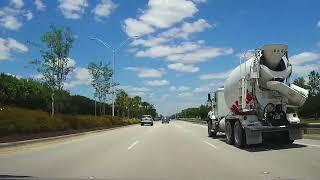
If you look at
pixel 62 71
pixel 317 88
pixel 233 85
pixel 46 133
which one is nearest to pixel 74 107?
pixel 317 88

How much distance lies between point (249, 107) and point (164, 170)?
903 centimetres

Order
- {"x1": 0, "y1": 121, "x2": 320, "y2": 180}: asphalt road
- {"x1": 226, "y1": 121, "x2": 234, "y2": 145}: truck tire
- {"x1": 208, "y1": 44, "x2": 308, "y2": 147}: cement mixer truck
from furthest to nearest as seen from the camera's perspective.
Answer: {"x1": 226, "y1": 121, "x2": 234, "y2": 145}: truck tire < {"x1": 208, "y1": 44, "x2": 308, "y2": 147}: cement mixer truck < {"x1": 0, "y1": 121, "x2": 320, "y2": 180}: asphalt road

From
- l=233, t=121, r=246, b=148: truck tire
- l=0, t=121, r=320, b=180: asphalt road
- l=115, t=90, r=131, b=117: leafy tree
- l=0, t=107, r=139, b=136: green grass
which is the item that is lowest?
l=0, t=121, r=320, b=180: asphalt road

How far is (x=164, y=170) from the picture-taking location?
46.9 feet

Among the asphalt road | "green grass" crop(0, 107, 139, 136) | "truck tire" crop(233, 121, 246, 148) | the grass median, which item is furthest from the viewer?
"green grass" crop(0, 107, 139, 136)

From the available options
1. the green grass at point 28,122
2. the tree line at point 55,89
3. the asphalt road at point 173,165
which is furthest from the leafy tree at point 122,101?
the asphalt road at point 173,165

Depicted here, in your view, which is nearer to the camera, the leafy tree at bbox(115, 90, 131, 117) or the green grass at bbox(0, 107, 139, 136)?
the green grass at bbox(0, 107, 139, 136)

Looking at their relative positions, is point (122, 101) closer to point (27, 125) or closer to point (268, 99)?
point (27, 125)

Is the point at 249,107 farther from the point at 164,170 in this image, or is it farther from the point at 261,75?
the point at 164,170

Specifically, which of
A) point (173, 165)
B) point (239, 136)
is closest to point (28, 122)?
point (239, 136)

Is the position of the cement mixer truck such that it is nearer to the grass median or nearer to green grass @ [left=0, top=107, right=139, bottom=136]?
the grass median

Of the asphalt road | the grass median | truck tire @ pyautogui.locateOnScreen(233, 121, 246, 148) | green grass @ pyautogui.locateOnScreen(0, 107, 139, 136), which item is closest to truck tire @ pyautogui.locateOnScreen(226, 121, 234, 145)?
truck tire @ pyautogui.locateOnScreen(233, 121, 246, 148)

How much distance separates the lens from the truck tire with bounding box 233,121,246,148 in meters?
22.1

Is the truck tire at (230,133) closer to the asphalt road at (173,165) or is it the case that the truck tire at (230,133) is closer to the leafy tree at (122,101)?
the asphalt road at (173,165)
